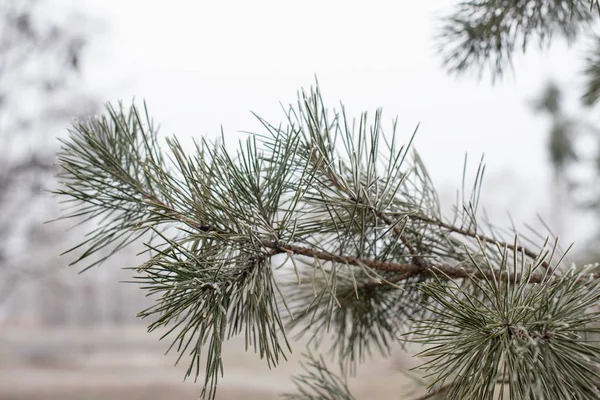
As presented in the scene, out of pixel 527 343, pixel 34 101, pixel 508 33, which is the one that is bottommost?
pixel 527 343

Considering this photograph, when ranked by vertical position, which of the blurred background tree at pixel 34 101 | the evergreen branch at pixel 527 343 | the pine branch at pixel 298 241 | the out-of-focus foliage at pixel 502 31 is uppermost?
the blurred background tree at pixel 34 101

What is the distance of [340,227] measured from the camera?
36 cm

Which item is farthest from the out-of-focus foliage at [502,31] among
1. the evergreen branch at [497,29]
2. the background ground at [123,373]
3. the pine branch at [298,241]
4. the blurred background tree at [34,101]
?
the background ground at [123,373]

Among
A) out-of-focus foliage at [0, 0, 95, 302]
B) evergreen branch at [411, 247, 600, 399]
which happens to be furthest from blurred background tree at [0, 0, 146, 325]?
evergreen branch at [411, 247, 600, 399]

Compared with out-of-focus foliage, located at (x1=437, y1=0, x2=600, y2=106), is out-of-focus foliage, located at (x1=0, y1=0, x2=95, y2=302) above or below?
→ above

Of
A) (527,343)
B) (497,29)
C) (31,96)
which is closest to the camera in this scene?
(527,343)

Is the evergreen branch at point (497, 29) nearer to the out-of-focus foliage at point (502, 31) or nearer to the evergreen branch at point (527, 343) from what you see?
the out-of-focus foliage at point (502, 31)

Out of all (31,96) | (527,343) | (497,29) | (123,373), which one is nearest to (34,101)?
(31,96)

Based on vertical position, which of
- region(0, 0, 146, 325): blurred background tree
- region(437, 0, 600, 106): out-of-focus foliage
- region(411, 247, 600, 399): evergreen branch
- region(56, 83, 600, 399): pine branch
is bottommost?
region(411, 247, 600, 399): evergreen branch

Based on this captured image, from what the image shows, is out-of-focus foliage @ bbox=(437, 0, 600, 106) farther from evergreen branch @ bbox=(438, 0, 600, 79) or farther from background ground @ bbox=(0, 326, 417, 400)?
background ground @ bbox=(0, 326, 417, 400)

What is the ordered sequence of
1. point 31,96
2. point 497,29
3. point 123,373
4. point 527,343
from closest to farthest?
point 527,343 < point 497,29 < point 31,96 < point 123,373

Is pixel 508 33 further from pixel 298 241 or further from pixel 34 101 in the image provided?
pixel 34 101

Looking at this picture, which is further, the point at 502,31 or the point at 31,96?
the point at 31,96

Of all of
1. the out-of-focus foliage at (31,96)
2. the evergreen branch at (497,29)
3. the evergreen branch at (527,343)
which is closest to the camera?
the evergreen branch at (527,343)
